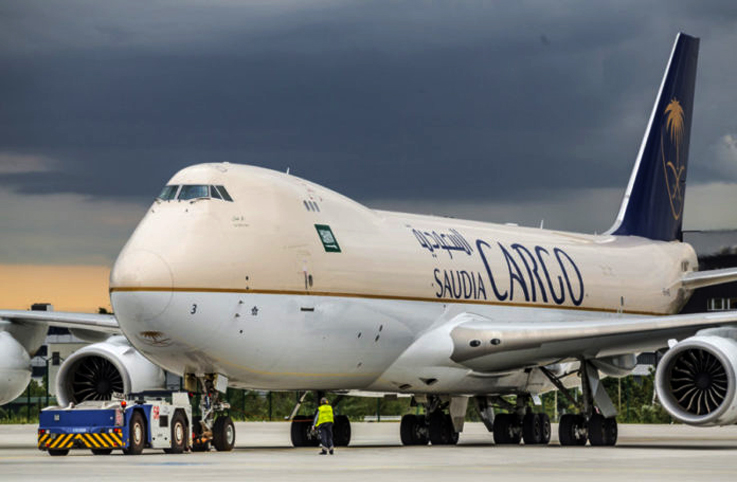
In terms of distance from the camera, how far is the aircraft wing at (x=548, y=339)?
2623 cm

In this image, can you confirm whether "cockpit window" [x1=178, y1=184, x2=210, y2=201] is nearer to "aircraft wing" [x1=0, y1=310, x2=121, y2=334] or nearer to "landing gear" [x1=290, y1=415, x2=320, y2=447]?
"aircraft wing" [x1=0, y1=310, x2=121, y2=334]

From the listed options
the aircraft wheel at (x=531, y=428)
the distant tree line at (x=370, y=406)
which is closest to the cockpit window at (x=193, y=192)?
the aircraft wheel at (x=531, y=428)

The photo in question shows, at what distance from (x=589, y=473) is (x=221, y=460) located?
235 inches

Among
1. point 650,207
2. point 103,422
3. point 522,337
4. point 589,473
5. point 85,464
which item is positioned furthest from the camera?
point 650,207

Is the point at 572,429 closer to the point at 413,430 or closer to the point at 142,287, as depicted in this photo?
the point at 413,430

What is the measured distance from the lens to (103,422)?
22516 millimetres

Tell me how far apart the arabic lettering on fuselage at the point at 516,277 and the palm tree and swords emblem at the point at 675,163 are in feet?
23.6

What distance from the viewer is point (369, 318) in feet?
82.1

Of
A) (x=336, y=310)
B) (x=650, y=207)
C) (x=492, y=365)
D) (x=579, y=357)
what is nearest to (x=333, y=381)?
(x=336, y=310)

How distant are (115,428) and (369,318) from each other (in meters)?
5.29

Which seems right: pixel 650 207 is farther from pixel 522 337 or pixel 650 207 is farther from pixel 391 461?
pixel 391 461

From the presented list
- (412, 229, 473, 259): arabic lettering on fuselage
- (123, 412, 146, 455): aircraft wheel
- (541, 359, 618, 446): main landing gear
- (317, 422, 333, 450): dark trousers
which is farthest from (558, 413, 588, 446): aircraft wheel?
(123, 412, 146, 455): aircraft wheel

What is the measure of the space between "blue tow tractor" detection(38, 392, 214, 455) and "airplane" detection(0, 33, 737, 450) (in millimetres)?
596

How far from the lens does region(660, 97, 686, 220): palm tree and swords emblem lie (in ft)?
126
